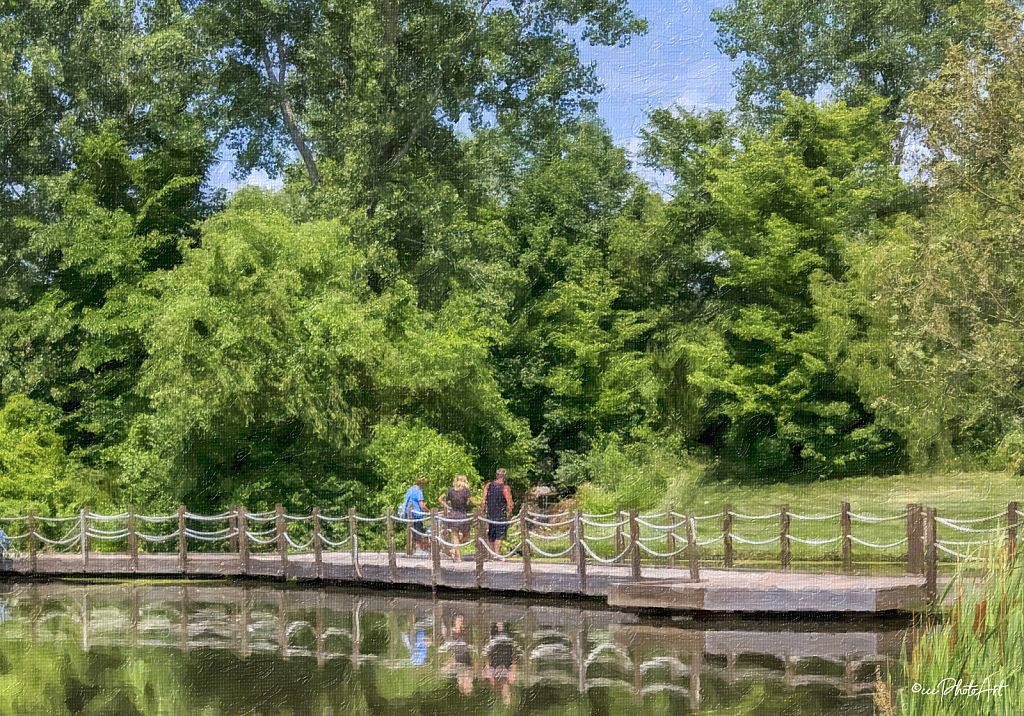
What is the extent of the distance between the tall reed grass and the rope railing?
4.50 m

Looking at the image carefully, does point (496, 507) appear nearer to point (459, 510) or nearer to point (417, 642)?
point (459, 510)

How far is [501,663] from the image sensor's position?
14.8 metres

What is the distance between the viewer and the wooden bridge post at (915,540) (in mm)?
17969

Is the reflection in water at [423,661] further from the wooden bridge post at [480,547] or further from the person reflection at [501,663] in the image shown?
the wooden bridge post at [480,547]

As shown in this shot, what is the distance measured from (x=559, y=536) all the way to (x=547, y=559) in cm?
268

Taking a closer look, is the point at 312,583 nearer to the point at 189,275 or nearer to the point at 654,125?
the point at 189,275

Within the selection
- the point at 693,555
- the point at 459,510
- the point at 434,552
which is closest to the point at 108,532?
the point at 459,510

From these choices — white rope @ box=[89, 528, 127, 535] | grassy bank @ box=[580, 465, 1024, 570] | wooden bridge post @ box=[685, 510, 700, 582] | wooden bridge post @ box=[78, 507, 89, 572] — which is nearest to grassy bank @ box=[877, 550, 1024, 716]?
wooden bridge post @ box=[685, 510, 700, 582]

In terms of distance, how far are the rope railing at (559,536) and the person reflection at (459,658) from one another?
3208 millimetres

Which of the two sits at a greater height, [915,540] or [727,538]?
[915,540]

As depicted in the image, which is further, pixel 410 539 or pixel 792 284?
pixel 792 284

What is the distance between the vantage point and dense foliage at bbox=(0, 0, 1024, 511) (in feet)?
102

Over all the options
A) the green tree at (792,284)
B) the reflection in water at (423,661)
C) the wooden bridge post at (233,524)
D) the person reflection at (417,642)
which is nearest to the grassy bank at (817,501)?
the green tree at (792,284)

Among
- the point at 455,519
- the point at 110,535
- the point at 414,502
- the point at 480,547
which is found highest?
the point at 414,502
